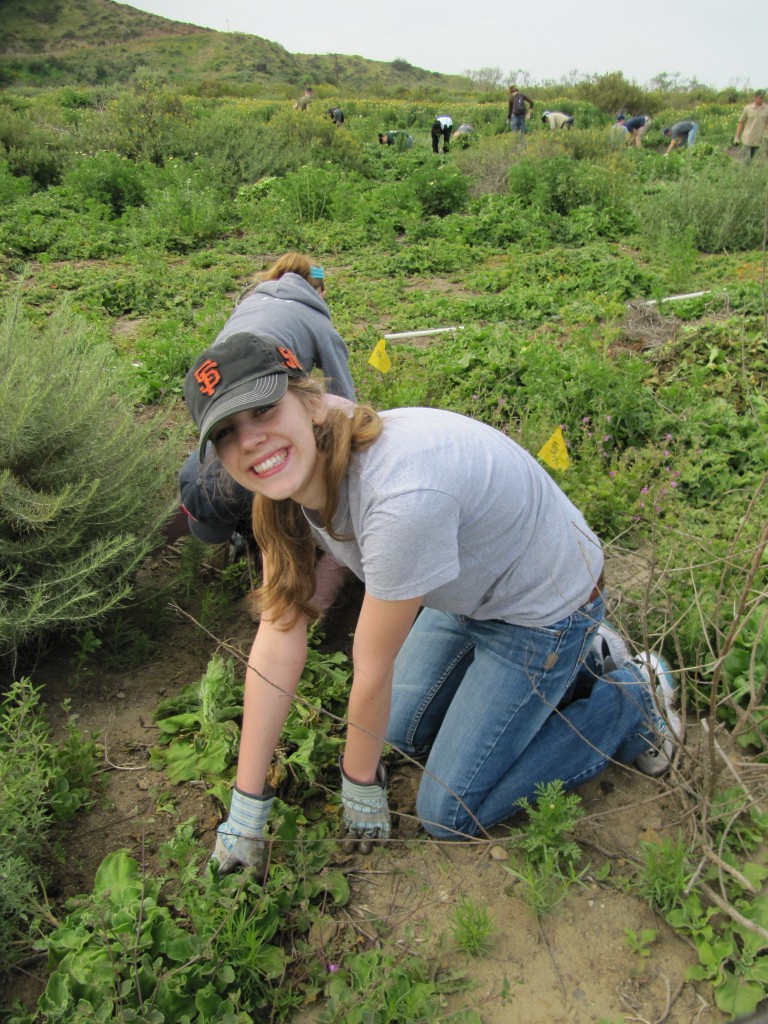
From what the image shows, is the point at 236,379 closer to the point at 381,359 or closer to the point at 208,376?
the point at 208,376

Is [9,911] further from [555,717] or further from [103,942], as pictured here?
[555,717]

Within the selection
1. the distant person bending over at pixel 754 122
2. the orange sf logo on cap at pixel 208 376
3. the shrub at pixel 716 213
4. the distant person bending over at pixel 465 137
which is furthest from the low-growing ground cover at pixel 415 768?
the distant person bending over at pixel 465 137

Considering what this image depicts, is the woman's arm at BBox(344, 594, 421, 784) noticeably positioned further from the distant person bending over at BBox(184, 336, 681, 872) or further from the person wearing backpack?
the person wearing backpack

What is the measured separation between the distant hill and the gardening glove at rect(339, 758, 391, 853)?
166ft

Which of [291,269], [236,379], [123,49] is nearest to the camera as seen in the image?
[236,379]

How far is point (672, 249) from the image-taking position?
24.3 feet

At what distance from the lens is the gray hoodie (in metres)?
2.81

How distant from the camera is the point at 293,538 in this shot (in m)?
1.94

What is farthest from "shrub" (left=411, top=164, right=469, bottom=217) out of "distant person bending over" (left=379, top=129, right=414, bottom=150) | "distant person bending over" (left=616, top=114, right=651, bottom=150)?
"distant person bending over" (left=616, top=114, right=651, bottom=150)

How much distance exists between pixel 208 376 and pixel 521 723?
1279 millimetres

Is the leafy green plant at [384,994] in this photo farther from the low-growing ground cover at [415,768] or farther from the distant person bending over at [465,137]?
the distant person bending over at [465,137]

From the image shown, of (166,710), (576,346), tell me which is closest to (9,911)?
(166,710)

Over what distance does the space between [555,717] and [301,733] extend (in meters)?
0.77

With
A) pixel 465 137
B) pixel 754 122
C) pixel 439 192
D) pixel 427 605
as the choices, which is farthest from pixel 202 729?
pixel 465 137
